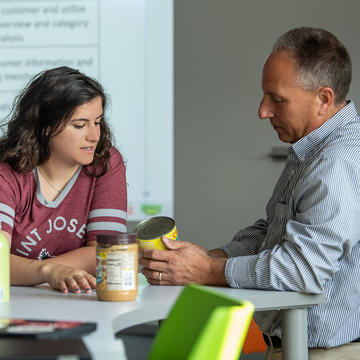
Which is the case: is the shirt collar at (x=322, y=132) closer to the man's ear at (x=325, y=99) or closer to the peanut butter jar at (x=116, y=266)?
the man's ear at (x=325, y=99)

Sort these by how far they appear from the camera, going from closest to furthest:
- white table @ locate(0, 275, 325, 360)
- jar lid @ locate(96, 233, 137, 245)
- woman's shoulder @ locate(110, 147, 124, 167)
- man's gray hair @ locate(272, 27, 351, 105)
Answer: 1. white table @ locate(0, 275, 325, 360)
2. jar lid @ locate(96, 233, 137, 245)
3. man's gray hair @ locate(272, 27, 351, 105)
4. woman's shoulder @ locate(110, 147, 124, 167)

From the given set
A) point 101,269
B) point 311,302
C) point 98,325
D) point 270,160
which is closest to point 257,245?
point 311,302

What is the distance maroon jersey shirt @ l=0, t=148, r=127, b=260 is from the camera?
1.83 metres

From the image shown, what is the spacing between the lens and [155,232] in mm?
1504

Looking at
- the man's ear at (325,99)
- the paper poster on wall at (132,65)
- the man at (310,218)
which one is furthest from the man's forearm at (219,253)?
the paper poster on wall at (132,65)

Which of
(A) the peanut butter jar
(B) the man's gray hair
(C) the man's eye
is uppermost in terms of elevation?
(B) the man's gray hair

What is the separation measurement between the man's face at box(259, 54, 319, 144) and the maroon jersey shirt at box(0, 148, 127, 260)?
526mm

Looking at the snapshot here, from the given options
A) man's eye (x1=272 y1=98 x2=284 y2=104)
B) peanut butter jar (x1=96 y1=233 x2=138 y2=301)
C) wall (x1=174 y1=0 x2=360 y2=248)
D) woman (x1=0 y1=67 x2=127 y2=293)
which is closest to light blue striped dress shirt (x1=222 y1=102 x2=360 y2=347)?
man's eye (x1=272 y1=98 x2=284 y2=104)

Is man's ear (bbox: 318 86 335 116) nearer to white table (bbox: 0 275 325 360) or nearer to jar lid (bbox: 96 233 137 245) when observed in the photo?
white table (bbox: 0 275 325 360)

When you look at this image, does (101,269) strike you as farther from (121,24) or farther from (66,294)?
(121,24)

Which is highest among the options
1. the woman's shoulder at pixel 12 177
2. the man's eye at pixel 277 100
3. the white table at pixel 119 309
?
the man's eye at pixel 277 100

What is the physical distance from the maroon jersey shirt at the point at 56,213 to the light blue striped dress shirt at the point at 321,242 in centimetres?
50

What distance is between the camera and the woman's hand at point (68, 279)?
4.71 ft

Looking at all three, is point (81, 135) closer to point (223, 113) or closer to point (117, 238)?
point (117, 238)
